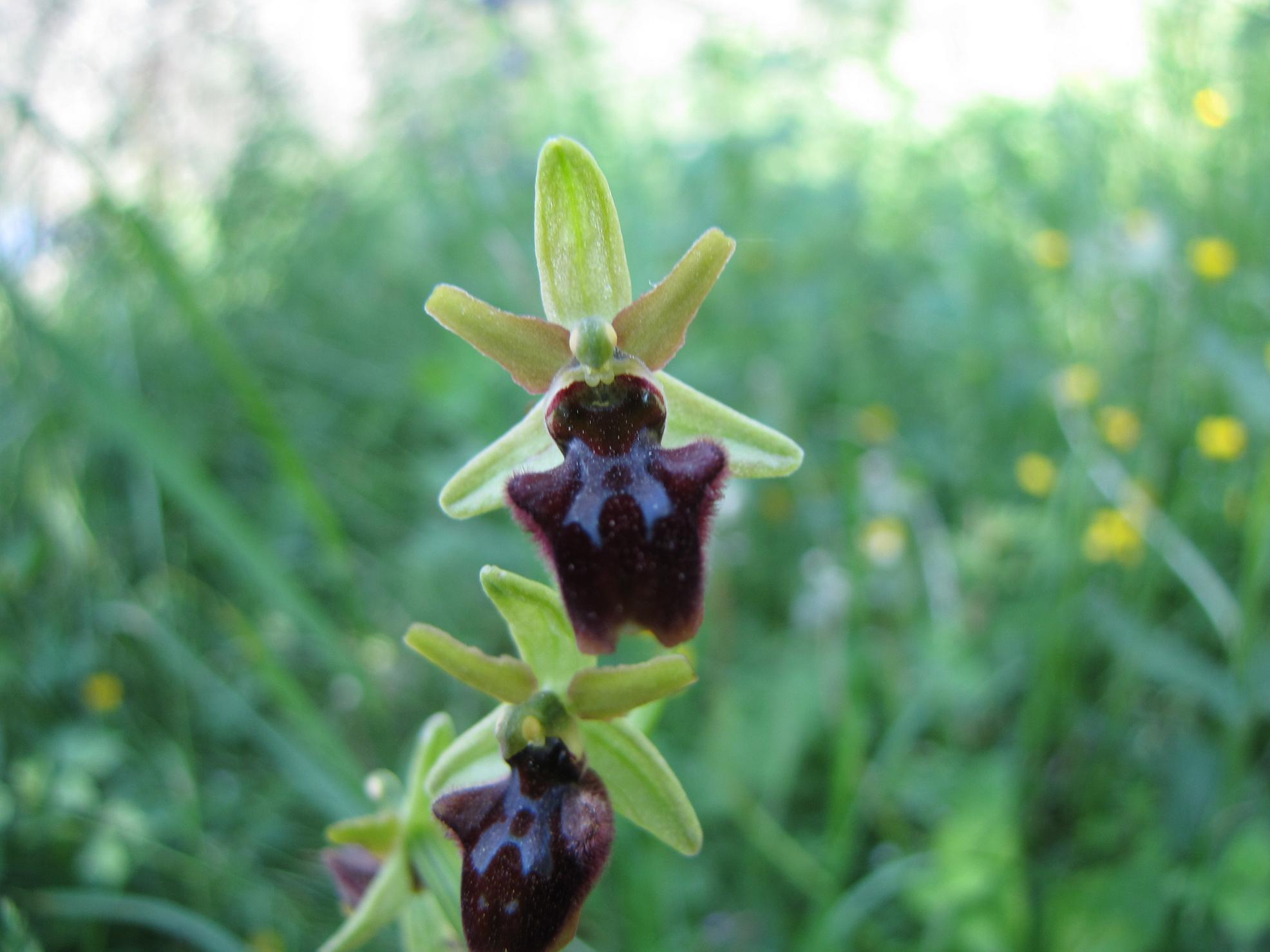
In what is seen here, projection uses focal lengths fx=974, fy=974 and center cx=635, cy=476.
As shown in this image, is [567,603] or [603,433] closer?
[567,603]

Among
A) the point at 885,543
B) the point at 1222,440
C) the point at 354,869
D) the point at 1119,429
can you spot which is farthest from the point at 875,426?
the point at 354,869

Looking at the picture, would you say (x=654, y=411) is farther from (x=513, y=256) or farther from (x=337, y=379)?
(x=337, y=379)

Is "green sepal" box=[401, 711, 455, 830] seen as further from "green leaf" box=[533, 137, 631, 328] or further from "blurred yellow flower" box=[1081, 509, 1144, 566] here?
"blurred yellow flower" box=[1081, 509, 1144, 566]

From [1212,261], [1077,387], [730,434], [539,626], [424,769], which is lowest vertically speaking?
[424,769]

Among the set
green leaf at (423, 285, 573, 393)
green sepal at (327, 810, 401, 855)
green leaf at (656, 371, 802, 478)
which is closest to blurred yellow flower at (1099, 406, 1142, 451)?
green leaf at (656, 371, 802, 478)

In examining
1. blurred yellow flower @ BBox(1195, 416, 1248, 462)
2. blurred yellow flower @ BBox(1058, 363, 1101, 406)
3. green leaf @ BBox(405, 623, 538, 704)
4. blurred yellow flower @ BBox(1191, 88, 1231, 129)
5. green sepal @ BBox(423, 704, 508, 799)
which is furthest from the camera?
blurred yellow flower @ BBox(1191, 88, 1231, 129)

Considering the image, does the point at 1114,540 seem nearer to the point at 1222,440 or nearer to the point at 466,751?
the point at 1222,440

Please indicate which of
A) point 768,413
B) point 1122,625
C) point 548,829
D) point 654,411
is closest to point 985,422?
point 768,413

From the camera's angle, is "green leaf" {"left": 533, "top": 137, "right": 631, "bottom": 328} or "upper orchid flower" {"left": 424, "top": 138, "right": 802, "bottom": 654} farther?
"green leaf" {"left": 533, "top": 137, "right": 631, "bottom": 328}

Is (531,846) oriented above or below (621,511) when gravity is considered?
below
